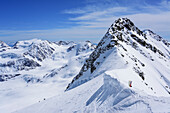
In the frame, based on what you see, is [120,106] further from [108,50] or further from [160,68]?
[160,68]

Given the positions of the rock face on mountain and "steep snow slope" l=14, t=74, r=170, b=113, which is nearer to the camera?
"steep snow slope" l=14, t=74, r=170, b=113

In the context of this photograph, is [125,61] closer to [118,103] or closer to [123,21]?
[118,103]

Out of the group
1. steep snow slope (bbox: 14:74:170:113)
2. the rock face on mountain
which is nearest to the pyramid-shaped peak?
the rock face on mountain

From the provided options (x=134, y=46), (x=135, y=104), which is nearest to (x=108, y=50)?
(x=134, y=46)

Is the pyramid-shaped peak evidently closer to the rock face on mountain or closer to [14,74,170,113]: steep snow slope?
the rock face on mountain

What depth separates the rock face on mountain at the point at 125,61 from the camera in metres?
32.4

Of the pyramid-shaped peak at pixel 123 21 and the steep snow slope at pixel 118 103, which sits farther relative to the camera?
the pyramid-shaped peak at pixel 123 21

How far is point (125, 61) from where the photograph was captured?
33.4m

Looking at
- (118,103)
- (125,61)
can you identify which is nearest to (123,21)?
(125,61)

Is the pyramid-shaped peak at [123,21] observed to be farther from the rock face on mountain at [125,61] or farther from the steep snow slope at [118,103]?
the steep snow slope at [118,103]

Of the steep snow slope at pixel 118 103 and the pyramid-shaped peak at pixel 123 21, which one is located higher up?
the pyramid-shaped peak at pixel 123 21

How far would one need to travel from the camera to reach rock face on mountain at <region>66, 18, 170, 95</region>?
106 ft

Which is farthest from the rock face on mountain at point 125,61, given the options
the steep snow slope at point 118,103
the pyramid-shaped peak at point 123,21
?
the steep snow slope at point 118,103

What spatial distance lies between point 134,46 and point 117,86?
4940cm
